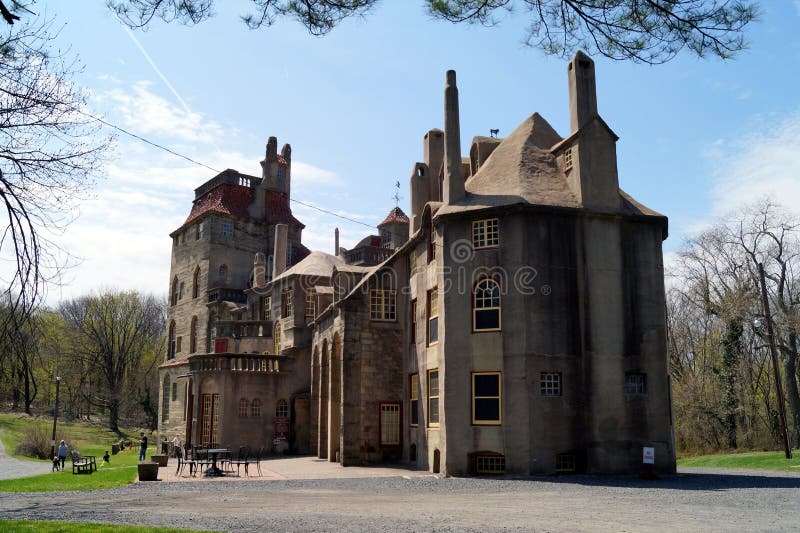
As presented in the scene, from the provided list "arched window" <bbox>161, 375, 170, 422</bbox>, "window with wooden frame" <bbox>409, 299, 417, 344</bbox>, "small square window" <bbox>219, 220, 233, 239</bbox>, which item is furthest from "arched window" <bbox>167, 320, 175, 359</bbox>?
"window with wooden frame" <bbox>409, 299, 417, 344</bbox>

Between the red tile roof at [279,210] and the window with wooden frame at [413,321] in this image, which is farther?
the red tile roof at [279,210]

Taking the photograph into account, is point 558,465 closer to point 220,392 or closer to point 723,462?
point 723,462

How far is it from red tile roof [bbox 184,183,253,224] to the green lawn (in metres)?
34.9

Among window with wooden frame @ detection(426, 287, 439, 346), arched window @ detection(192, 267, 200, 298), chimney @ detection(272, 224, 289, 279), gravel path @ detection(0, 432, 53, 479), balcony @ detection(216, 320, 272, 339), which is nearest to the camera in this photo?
window with wooden frame @ detection(426, 287, 439, 346)

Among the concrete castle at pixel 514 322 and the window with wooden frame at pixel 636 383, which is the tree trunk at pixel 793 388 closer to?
the concrete castle at pixel 514 322

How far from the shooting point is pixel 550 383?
2288cm

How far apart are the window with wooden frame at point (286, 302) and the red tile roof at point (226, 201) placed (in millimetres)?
12670

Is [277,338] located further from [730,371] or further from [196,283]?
[730,371]

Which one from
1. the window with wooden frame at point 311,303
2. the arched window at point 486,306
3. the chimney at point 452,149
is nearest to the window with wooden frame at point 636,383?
the arched window at point 486,306

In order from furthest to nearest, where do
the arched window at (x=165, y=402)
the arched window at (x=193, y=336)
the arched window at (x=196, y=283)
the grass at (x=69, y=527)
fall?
the arched window at (x=196, y=283)
the arched window at (x=193, y=336)
the arched window at (x=165, y=402)
the grass at (x=69, y=527)

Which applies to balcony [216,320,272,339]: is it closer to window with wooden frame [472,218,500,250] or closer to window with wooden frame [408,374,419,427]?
window with wooden frame [408,374,419,427]

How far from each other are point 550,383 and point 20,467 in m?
30.7

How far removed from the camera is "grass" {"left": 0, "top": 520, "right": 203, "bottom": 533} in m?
10.6

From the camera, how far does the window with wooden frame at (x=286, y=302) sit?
4044cm
